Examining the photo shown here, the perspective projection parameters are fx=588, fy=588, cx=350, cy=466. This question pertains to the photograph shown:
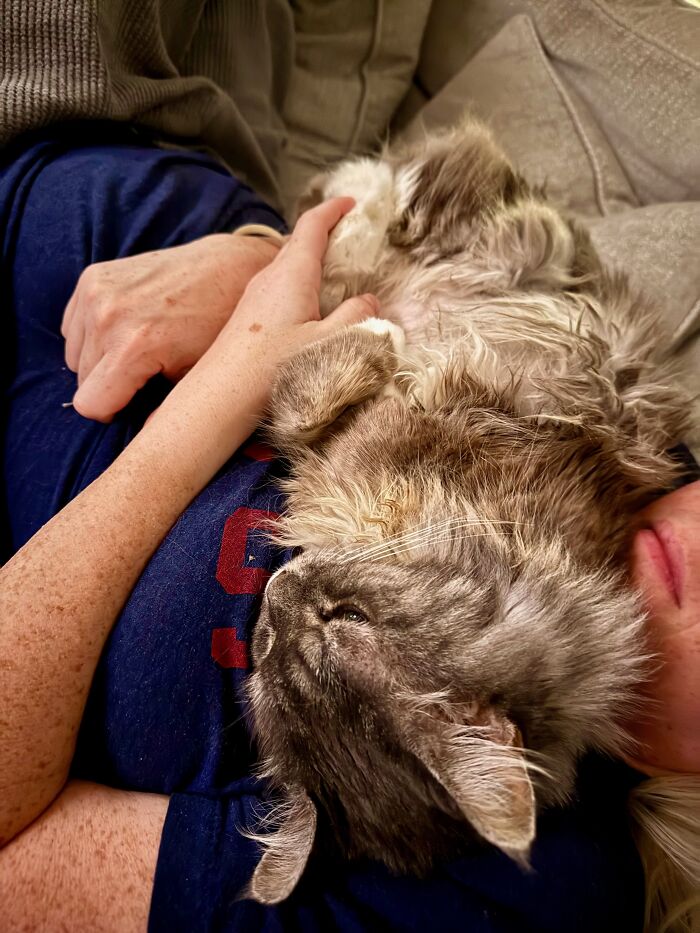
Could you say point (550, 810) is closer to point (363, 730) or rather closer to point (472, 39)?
point (363, 730)

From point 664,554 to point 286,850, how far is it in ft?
2.80

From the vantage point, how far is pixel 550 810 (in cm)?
99

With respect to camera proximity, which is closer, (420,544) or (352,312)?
(420,544)

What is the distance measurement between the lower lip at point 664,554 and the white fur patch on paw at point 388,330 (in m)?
0.65

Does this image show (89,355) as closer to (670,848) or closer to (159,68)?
(159,68)

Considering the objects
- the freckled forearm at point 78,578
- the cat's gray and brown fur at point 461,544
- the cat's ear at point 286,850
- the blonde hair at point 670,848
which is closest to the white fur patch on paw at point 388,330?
the cat's gray and brown fur at point 461,544

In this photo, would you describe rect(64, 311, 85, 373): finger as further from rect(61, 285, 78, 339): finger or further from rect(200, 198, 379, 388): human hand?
rect(200, 198, 379, 388): human hand

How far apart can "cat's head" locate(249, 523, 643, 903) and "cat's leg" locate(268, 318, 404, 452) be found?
299 millimetres

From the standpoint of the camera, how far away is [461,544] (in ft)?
3.49

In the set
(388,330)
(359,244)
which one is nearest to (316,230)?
(359,244)

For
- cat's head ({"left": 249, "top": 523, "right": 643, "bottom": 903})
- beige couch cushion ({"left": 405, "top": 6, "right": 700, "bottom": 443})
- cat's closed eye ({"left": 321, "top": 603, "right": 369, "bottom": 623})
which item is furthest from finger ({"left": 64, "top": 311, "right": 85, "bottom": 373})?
beige couch cushion ({"left": 405, "top": 6, "right": 700, "bottom": 443})

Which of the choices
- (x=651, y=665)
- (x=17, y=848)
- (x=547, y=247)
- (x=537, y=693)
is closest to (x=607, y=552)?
(x=651, y=665)

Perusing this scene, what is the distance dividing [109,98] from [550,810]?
6.24 ft

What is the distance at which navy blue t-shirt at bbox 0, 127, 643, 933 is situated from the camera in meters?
0.89
